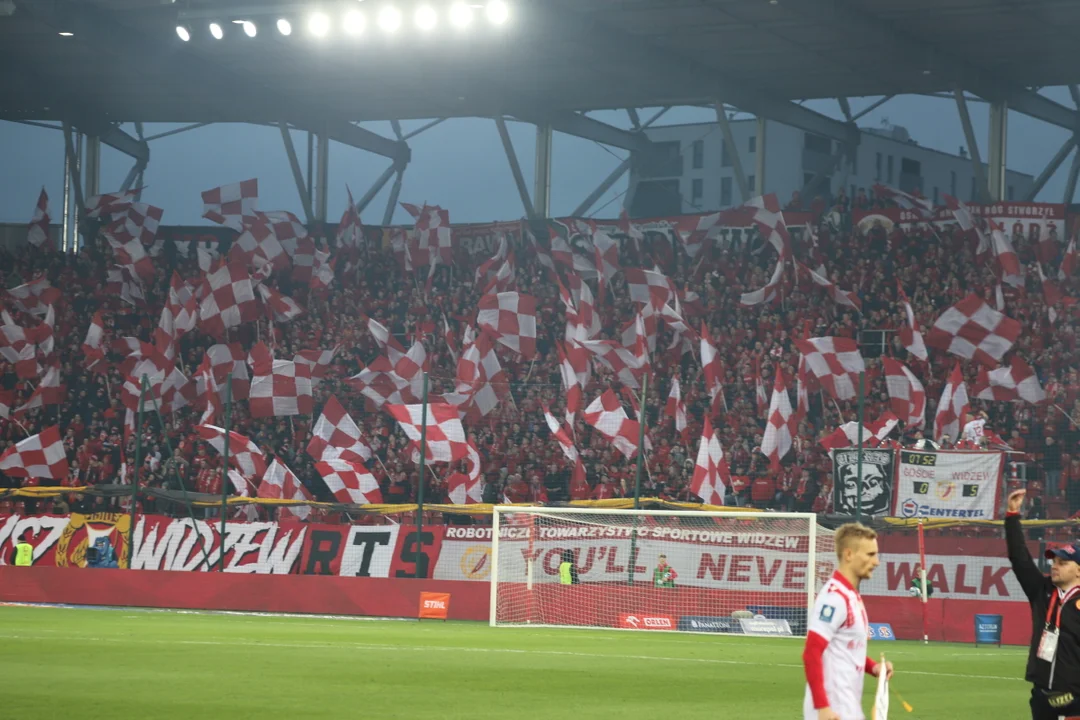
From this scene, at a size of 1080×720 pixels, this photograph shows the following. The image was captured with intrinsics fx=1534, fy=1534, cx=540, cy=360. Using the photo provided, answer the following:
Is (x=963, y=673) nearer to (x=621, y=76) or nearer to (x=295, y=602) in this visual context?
(x=295, y=602)

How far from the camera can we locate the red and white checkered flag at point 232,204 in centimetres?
4497

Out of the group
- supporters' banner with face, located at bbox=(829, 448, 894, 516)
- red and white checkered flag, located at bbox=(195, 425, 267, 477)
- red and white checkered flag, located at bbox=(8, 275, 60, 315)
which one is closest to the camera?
supporters' banner with face, located at bbox=(829, 448, 894, 516)

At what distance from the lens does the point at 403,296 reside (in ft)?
143

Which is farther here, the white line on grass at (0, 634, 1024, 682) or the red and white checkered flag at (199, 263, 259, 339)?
the red and white checkered flag at (199, 263, 259, 339)

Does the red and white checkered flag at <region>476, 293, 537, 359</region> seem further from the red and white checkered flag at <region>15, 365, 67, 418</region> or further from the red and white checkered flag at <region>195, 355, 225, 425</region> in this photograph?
the red and white checkered flag at <region>15, 365, 67, 418</region>

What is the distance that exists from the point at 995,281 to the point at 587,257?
11.8 meters

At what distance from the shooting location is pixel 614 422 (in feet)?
101

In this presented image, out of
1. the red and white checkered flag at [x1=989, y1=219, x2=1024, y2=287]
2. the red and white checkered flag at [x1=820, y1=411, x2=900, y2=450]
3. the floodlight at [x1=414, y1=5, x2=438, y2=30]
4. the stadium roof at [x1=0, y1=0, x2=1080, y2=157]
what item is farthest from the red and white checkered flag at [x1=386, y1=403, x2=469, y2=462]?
the red and white checkered flag at [x1=989, y1=219, x2=1024, y2=287]

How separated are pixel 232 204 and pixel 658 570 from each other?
23075mm

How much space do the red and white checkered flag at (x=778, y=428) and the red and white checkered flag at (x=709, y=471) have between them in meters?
1.37

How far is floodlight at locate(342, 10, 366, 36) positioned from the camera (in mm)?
34344

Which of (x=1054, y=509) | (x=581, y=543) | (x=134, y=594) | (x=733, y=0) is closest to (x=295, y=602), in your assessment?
(x=134, y=594)

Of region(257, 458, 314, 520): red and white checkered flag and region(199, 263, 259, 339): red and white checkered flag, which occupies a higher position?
region(199, 263, 259, 339): red and white checkered flag

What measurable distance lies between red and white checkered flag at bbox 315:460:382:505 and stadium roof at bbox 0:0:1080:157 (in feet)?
33.4
